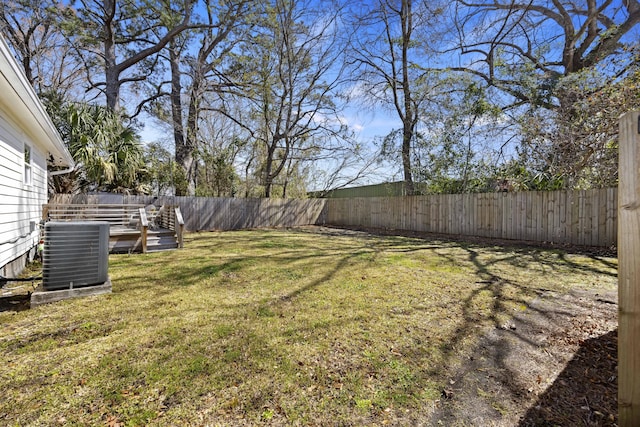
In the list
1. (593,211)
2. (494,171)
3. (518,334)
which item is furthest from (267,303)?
(494,171)

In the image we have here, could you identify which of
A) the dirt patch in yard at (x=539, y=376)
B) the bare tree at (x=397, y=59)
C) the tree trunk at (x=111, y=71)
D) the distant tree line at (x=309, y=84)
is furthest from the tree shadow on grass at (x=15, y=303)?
the bare tree at (x=397, y=59)

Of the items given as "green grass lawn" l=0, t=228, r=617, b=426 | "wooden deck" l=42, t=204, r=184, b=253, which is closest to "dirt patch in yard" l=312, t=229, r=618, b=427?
"green grass lawn" l=0, t=228, r=617, b=426

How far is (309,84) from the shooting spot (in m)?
12.9

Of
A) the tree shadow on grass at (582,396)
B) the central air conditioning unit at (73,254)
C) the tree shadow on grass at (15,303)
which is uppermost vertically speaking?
the central air conditioning unit at (73,254)

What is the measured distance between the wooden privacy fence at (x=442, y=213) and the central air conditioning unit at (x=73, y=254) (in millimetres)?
7472

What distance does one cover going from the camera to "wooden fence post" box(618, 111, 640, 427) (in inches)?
44.8

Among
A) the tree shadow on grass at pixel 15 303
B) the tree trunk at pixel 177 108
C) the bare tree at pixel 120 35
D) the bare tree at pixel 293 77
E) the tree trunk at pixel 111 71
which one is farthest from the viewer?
the tree trunk at pixel 177 108

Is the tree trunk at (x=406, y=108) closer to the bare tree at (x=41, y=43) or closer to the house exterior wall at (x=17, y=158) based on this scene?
the house exterior wall at (x=17, y=158)

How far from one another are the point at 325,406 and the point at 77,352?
198 centimetres

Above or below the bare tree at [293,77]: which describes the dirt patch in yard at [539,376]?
below

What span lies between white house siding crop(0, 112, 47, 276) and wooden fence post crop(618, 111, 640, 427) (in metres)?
5.90

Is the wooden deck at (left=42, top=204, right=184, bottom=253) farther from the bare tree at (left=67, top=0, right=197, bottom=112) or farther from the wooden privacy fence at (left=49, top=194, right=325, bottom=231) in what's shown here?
the bare tree at (left=67, top=0, right=197, bottom=112)

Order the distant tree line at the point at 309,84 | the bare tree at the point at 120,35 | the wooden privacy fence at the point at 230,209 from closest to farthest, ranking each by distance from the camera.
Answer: the distant tree line at the point at 309,84, the wooden privacy fence at the point at 230,209, the bare tree at the point at 120,35

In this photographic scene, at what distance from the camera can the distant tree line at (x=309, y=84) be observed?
8.83m
